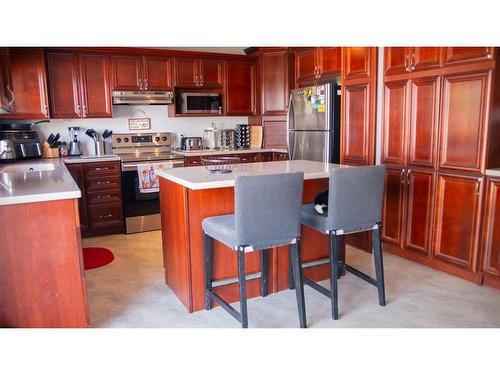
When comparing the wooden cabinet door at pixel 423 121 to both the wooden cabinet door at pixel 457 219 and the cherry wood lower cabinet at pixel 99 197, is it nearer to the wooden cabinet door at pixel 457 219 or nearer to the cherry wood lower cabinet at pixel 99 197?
the wooden cabinet door at pixel 457 219

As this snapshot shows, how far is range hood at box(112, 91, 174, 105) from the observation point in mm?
4598

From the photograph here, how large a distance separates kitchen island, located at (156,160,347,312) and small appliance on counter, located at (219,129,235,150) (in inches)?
99.3

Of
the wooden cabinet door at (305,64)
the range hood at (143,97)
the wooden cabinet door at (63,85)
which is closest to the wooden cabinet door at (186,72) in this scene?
the range hood at (143,97)

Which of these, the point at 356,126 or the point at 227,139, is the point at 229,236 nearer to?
the point at 356,126

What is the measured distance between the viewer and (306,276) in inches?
118

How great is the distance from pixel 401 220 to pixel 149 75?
3251 mm

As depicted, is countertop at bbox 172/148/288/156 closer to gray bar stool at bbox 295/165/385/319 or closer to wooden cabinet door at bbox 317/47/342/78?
wooden cabinet door at bbox 317/47/342/78

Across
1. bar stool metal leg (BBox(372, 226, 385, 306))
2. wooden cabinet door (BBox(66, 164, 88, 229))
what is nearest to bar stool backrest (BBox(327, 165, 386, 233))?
bar stool metal leg (BBox(372, 226, 385, 306))

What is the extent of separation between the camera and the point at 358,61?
11.9 ft

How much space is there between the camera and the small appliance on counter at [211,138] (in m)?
5.43

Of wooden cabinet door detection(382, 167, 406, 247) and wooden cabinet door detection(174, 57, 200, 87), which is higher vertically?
wooden cabinet door detection(174, 57, 200, 87)
